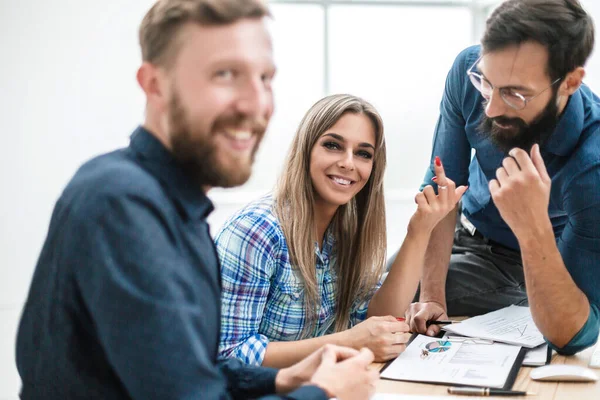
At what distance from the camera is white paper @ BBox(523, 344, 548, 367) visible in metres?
1.56

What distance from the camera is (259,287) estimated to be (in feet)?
5.75

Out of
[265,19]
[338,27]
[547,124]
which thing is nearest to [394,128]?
[338,27]

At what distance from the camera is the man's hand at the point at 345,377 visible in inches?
41.8

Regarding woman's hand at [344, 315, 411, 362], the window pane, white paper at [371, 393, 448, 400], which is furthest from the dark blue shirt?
the window pane

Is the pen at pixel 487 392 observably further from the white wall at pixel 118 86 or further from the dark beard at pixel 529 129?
the white wall at pixel 118 86

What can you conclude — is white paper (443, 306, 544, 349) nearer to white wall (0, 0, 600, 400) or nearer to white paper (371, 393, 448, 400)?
white paper (371, 393, 448, 400)

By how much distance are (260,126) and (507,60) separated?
92 centimetres

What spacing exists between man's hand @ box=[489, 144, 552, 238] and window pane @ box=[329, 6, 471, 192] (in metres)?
3.85

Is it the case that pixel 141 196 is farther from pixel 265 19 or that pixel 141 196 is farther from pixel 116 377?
pixel 265 19

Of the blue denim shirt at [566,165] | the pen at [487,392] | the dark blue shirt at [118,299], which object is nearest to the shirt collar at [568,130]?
the blue denim shirt at [566,165]

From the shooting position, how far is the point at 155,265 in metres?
0.91

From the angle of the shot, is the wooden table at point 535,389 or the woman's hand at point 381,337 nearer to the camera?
the wooden table at point 535,389

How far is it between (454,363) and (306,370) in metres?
0.51

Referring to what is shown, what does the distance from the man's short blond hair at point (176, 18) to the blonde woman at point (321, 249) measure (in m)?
0.79
